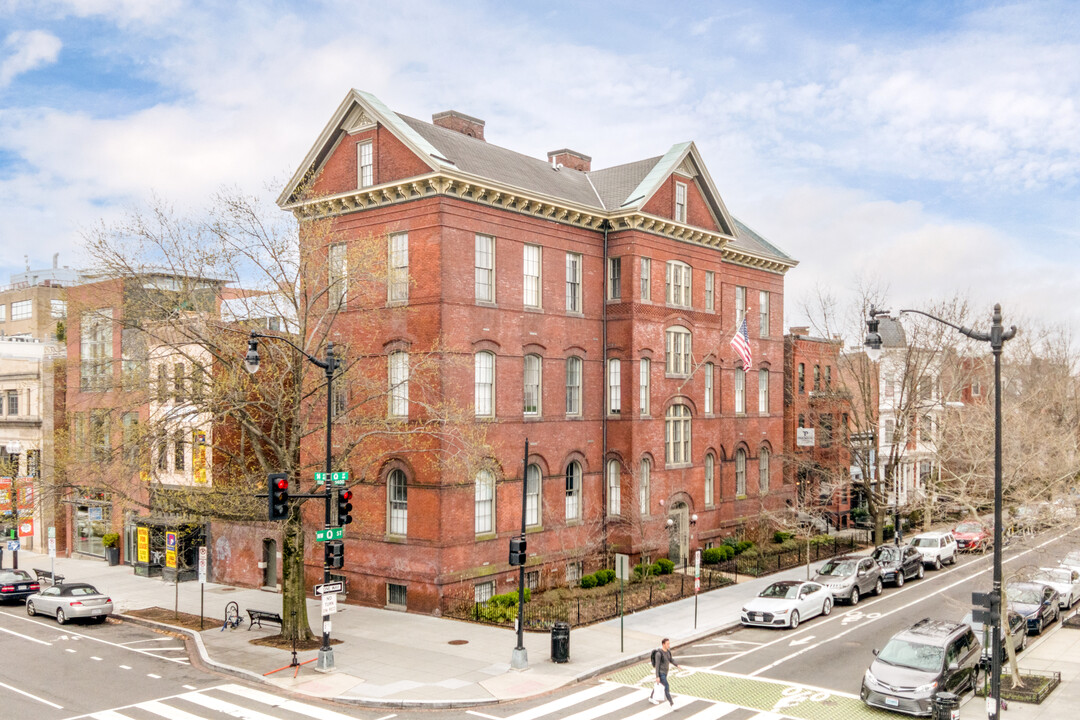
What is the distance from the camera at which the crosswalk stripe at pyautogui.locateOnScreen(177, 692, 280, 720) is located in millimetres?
18969

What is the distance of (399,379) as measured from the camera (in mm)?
31000

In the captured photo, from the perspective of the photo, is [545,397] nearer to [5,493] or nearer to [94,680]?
[94,680]

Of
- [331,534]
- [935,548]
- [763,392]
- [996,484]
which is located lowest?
[935,548]

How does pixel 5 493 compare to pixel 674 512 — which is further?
pixel 5 493

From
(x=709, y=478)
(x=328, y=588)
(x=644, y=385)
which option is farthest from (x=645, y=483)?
(x=328, y=588)

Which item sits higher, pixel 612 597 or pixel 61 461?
pixel 61 461

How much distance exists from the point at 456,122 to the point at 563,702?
2476 cm

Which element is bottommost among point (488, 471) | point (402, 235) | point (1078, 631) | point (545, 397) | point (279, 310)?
point (1078, 631)

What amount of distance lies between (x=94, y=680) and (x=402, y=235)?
16.5m

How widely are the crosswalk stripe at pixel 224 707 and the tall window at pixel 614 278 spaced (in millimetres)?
22118

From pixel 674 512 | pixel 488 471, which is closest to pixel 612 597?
pixel 488 471

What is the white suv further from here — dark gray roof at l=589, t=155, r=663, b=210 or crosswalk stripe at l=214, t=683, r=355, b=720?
crosswalk stripe at l=214, t=683, r=355, b=720

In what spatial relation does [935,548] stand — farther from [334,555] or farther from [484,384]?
[334,555]

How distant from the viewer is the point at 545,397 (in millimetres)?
33844
